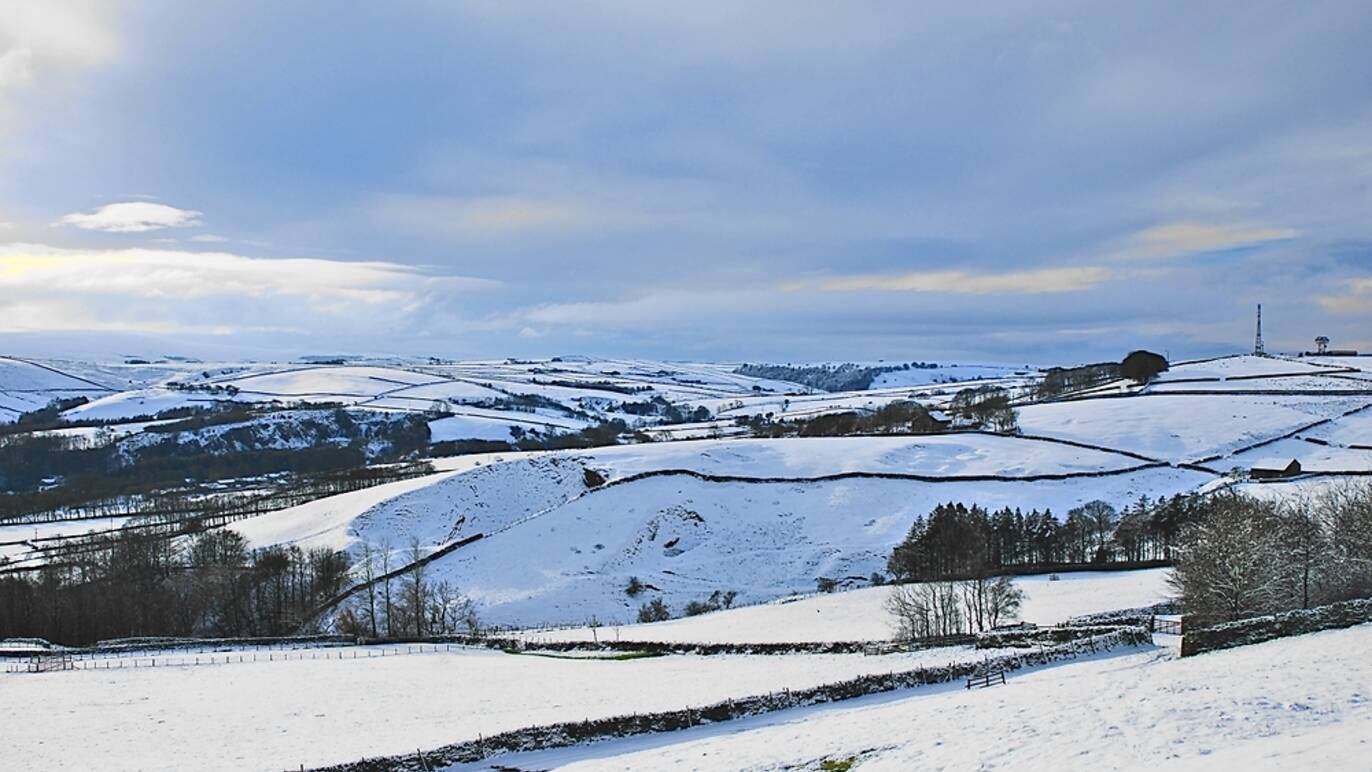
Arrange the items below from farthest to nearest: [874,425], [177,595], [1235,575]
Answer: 1. [874,425]
2. [177,595]
3. [1235,575]

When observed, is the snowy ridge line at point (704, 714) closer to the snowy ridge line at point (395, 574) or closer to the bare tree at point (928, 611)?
the bare tree at point (928, 611)

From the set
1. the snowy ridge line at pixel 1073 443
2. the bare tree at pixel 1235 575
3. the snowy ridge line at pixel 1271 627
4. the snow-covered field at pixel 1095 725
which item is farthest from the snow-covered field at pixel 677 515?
the snowy ridge line at pixel 1271 627

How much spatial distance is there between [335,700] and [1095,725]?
23812 millimetres

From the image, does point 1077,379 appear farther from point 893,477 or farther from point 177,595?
point 177,595

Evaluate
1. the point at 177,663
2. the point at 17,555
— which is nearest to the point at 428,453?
the point at 17,555

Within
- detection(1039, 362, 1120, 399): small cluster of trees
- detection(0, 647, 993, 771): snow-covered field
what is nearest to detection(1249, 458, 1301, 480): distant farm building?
detection(0, 647, 993, 771): snow-covered field

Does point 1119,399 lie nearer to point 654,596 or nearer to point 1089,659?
point 654,596

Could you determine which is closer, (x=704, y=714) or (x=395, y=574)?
(x=704, y=714)

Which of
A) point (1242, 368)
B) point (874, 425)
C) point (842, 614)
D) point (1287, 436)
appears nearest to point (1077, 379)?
point (1242, 368)

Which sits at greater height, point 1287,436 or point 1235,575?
point 1287,436

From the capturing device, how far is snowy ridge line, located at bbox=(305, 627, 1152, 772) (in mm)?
19984

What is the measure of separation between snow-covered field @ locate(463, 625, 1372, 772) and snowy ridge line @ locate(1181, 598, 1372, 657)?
653 mm

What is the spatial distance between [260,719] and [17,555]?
72.8 m

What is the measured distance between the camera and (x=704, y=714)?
22781 mm
